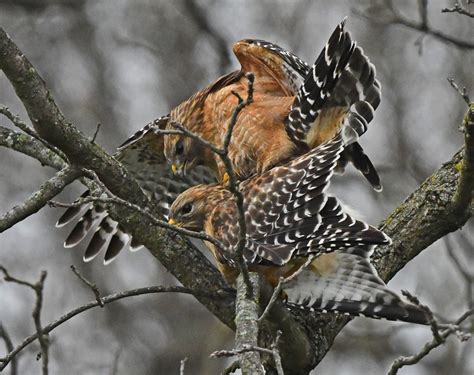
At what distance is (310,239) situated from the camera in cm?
523

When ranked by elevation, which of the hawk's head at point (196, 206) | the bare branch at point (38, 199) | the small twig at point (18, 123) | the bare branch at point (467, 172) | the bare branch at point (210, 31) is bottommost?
the bare branch at point (467, 172)

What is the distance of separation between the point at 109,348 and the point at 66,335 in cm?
72

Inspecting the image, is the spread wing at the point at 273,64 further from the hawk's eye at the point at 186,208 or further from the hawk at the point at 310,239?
the hawk's eye at the point at 186,208

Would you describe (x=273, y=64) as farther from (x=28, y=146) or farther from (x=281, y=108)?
(x=28, y=146)

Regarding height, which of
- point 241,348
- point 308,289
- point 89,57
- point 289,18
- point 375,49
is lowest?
point 241,348

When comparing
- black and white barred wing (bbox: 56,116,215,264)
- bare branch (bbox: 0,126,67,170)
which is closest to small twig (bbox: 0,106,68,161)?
bare branch (bbox: 0,126,67,170)

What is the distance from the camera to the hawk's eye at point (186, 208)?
6.07m

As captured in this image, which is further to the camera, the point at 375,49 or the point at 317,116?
the point at 375,49

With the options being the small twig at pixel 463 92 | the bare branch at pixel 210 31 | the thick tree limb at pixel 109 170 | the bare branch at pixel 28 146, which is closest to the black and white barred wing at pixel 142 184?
the bare branch at pixel 28 146

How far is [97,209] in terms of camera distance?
7285mm

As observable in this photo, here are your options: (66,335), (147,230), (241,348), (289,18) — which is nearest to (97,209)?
(147,230)

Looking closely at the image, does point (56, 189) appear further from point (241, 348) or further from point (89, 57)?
point (89, 57)

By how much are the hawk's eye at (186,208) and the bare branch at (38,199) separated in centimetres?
112

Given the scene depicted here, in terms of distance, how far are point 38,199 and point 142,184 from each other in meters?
2.68
